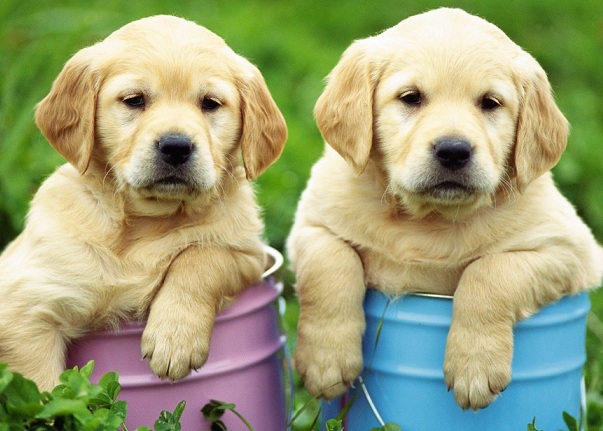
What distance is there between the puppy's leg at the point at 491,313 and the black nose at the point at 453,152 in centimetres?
39

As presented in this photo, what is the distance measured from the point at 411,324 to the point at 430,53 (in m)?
0.94

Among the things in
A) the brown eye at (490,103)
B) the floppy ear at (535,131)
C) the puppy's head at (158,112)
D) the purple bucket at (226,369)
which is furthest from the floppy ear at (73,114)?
the floppy ear at (535,131)

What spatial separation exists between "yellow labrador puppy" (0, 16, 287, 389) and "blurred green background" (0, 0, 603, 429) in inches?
63.7

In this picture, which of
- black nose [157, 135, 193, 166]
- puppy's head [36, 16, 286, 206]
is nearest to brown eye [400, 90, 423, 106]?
puppy's head [36, 16, 286, 206]

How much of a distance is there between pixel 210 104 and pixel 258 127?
20 centimetres

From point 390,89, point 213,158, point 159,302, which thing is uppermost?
point 390,89

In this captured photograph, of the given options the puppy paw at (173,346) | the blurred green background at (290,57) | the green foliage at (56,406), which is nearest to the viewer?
the green foliage at (56,406)

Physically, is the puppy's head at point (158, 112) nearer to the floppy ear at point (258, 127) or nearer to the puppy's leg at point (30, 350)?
the floppy ear at point (258, 127)

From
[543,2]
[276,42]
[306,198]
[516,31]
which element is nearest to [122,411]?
[306,198]

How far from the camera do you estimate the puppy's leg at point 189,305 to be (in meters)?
3.14

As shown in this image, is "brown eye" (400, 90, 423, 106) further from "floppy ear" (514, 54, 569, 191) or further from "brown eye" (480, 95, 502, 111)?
"floppy ear" (514, 54, 569, 191)

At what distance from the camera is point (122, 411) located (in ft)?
9.68

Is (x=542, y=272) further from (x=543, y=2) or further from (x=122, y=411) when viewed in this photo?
(x=543, y=2)

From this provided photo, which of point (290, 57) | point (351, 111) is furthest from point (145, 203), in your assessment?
point (290, 57)
